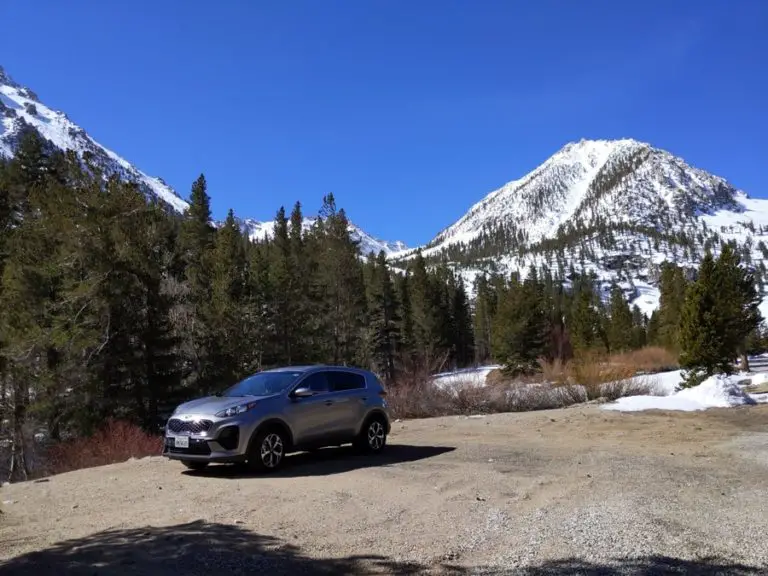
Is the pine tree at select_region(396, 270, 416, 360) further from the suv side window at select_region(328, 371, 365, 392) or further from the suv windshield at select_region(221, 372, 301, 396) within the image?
the suv windshield at select_region(221, 372, 301, 396)

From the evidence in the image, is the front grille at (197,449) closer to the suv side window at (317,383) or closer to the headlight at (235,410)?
the headlight at (235,410)

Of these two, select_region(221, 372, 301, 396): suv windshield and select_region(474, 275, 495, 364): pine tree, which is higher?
select_region(474, 275, 495, 364): pine tree

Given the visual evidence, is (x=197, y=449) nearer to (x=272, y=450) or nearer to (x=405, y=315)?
(x=272, y=450)

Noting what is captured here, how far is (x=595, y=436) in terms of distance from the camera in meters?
14.4

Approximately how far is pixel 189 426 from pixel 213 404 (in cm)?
49

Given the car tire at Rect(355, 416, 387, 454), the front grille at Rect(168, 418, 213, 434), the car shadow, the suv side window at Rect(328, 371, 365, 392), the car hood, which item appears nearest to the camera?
the front grille at Rect(168, 418, 213, 434)

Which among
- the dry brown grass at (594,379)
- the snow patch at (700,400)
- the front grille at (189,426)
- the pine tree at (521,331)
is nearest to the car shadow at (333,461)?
the front grille at (189,426)

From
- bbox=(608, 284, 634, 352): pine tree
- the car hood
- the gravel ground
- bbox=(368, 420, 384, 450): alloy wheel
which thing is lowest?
the gravel ground

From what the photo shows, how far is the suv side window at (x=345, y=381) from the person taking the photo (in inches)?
444

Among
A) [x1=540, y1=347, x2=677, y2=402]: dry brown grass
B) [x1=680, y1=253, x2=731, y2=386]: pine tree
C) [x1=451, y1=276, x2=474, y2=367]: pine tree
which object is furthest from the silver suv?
[x1=451, y1=276, x2=474, y2=367]: pine tree

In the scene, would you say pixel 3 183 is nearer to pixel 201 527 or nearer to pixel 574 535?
pixel 201 527

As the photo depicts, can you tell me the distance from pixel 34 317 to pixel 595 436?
22.8 m

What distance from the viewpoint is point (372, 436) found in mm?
11805

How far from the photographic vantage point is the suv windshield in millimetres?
10406
